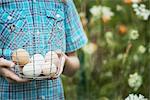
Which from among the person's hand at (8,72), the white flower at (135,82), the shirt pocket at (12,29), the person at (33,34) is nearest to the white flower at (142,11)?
the white flower at (135,82)

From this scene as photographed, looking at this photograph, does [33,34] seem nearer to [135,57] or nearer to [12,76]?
[12,76]

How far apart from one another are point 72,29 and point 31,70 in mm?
353

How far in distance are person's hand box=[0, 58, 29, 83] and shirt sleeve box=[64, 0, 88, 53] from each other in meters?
0.31

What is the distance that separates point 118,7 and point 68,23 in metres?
1.50

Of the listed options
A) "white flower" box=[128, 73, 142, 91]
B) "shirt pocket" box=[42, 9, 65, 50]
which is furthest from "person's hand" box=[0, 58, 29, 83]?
"white flower" box=[128, 73, 142, 91]

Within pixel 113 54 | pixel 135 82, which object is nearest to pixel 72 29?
pixel 135 82

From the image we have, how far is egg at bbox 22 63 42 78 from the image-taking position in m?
1.74

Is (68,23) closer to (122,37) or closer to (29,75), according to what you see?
(29,75)

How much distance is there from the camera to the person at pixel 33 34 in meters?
1.88

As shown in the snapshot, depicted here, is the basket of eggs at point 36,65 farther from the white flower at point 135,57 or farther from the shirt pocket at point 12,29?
the white flower at point 135,57

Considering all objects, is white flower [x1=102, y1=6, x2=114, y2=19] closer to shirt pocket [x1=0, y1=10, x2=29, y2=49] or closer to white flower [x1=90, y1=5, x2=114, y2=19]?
white flower [x1=90, y1=5, x2=114, y2=19]

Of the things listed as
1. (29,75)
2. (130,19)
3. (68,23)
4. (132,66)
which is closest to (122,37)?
(130,19)

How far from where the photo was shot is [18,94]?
1937 millimetres

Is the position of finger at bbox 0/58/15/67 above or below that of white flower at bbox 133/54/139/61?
above
